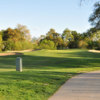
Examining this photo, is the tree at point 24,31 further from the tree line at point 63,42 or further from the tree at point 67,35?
the tree at point 67,35

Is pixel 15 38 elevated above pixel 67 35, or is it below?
below

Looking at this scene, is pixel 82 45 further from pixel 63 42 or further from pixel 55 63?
pixel 55 63

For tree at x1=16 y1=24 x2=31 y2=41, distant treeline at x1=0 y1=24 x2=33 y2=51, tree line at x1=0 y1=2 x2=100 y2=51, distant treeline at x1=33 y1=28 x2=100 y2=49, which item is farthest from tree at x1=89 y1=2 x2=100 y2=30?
tree at x1=16 y1=24 x2=31 y2=41

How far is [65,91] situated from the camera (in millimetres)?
6977

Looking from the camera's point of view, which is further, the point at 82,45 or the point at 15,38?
the point at 82,45

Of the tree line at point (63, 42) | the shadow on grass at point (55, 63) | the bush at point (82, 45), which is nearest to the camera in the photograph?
the shadow on grass at point (55, 63)

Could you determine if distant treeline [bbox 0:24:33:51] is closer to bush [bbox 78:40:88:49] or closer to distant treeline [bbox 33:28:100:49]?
distant treeline [bbox 33:28:100:49]

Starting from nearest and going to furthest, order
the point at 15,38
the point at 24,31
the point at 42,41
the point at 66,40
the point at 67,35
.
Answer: the point at 42,41
the point at 15,38
the point at 24,31
the point at 66,40
the point at 67,35

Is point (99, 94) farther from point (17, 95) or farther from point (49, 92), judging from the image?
point (17, 95)

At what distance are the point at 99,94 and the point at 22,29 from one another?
78784 millimetres

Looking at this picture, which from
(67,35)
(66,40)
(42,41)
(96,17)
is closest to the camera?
(96,17)

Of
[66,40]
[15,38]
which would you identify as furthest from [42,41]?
[66,40]

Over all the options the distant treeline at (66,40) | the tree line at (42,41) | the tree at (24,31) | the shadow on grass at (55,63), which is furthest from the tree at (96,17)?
the tree at (24,31)

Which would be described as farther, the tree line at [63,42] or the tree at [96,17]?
the tree line at [63,42]
